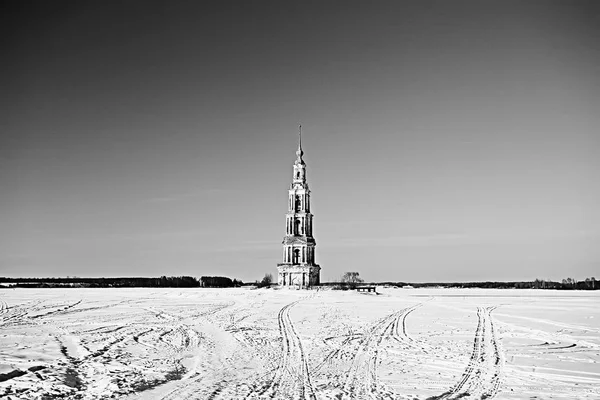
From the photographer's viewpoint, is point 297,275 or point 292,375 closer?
point 292,375

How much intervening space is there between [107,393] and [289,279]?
8044 cm

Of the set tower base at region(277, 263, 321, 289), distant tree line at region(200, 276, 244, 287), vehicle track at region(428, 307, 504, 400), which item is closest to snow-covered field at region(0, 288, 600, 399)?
vehicle track at region(428, 307, 504, 400)

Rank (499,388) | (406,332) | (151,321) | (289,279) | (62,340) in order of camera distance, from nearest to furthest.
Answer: (499,388) < (62,340) < (406,332) < (151,321) < (289,279)

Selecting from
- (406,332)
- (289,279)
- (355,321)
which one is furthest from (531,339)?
(289,279)

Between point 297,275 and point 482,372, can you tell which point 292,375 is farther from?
point 297,275

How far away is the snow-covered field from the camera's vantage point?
1348cm

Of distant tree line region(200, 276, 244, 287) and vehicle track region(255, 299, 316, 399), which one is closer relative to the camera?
vehicle track region(255, 299, 316, 399)

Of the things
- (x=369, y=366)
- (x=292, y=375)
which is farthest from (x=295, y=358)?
(x=292, y=375)

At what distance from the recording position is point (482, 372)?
1595cm

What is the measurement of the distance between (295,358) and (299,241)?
76.6 metres

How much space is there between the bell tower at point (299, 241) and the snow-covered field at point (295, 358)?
61443 millimetres

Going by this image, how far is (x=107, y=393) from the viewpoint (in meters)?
12.9

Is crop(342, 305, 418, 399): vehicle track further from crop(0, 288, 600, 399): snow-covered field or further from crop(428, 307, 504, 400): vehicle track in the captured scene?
crop(428, 307, 504, 400): vehicle track

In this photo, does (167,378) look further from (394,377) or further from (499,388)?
(499,388)
